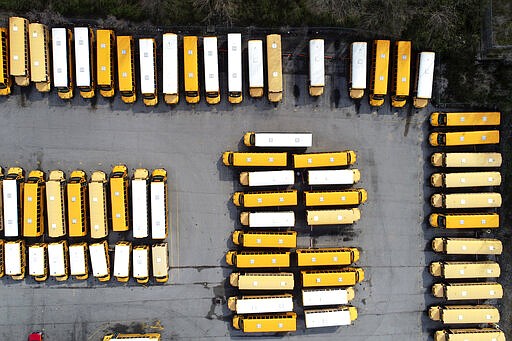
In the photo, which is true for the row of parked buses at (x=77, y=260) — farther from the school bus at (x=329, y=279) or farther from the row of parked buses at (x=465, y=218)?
the row of parked buses at (x=465, y=218)

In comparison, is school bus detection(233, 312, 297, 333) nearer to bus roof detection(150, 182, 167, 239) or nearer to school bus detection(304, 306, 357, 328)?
school bus detection(304, 306, 357, 328)

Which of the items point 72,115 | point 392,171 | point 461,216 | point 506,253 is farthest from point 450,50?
point 72,115

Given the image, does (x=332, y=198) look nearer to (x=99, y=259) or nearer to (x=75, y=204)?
(x=99, y=259)

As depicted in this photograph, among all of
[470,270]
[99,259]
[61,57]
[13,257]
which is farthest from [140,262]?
[470,270]

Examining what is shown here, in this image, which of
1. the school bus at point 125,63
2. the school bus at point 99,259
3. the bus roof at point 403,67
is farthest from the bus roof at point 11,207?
the bus roof at point 403,67

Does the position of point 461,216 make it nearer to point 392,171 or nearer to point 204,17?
point 392,171
